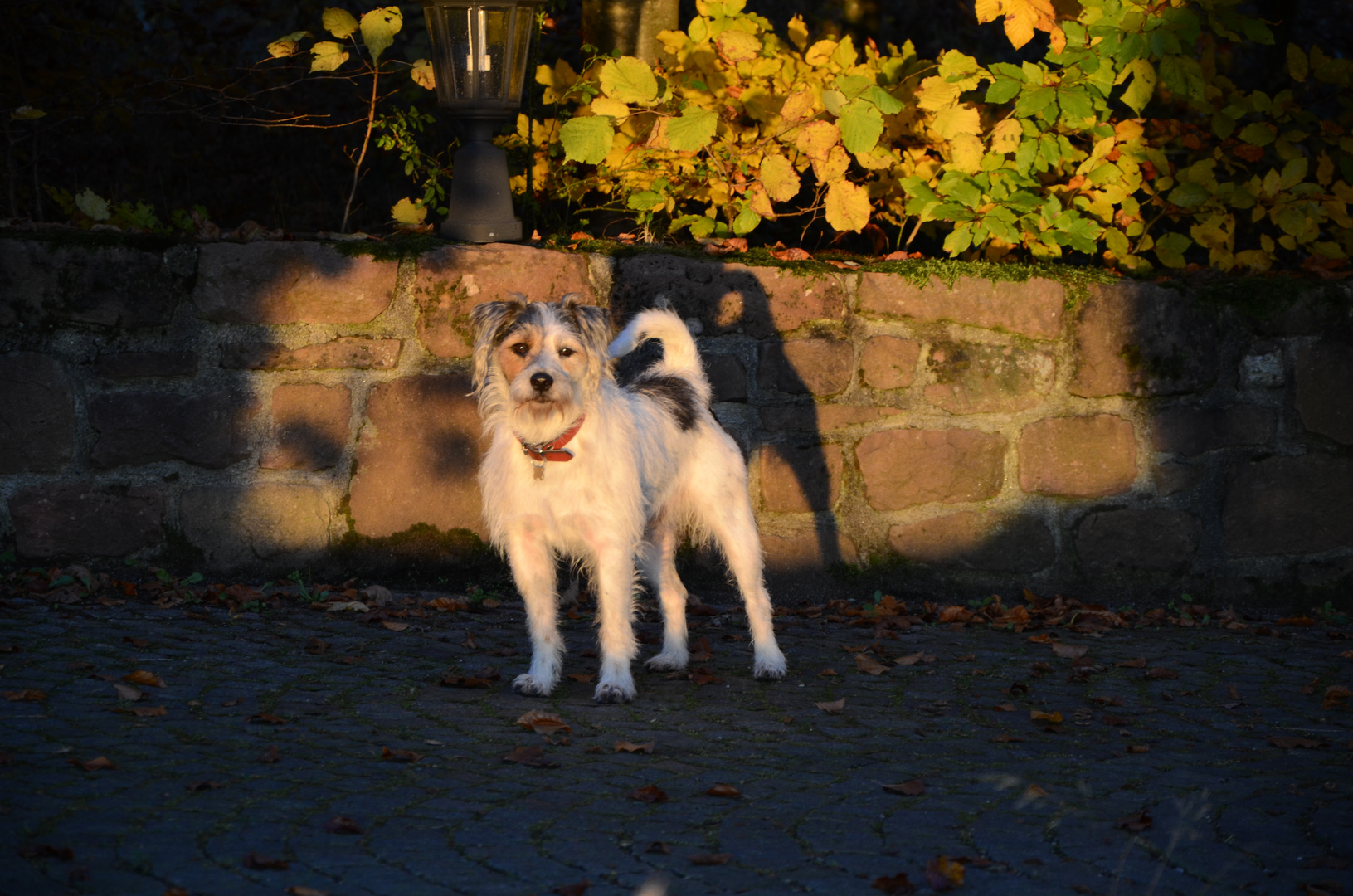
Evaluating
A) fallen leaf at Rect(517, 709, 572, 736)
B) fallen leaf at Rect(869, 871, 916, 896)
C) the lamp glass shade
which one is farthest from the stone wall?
fallen leaf at Rect(869, 871, 916, 896)

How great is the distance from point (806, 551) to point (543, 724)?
2.33 meters

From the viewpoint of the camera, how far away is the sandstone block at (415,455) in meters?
5.86

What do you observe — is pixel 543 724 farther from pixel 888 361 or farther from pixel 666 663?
pixel 888 361

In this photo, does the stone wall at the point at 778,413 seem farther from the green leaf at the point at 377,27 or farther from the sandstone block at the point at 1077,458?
the green leaf at the point at 377,27

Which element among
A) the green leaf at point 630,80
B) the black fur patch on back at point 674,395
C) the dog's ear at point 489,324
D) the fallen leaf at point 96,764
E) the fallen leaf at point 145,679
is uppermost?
the green leaf at point 630,80

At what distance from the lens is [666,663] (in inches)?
194

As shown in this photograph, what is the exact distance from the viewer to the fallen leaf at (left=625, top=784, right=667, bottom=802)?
3383 mm

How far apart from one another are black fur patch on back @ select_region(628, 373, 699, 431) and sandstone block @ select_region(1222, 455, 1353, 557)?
9.06ft

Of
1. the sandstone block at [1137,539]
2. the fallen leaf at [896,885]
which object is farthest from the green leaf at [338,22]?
the fallen leaf at [896,885]

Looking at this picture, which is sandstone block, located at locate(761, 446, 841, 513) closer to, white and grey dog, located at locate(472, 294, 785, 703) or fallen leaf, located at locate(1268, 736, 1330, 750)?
white and grey dog, located at locate(472, 294, 785, 703)

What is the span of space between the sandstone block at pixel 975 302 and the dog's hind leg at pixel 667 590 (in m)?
1.62

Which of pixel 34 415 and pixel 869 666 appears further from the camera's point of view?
pixel 34 415

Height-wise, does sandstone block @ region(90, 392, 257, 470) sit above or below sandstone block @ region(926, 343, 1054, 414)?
below

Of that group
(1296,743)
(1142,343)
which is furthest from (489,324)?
(1142,343)
